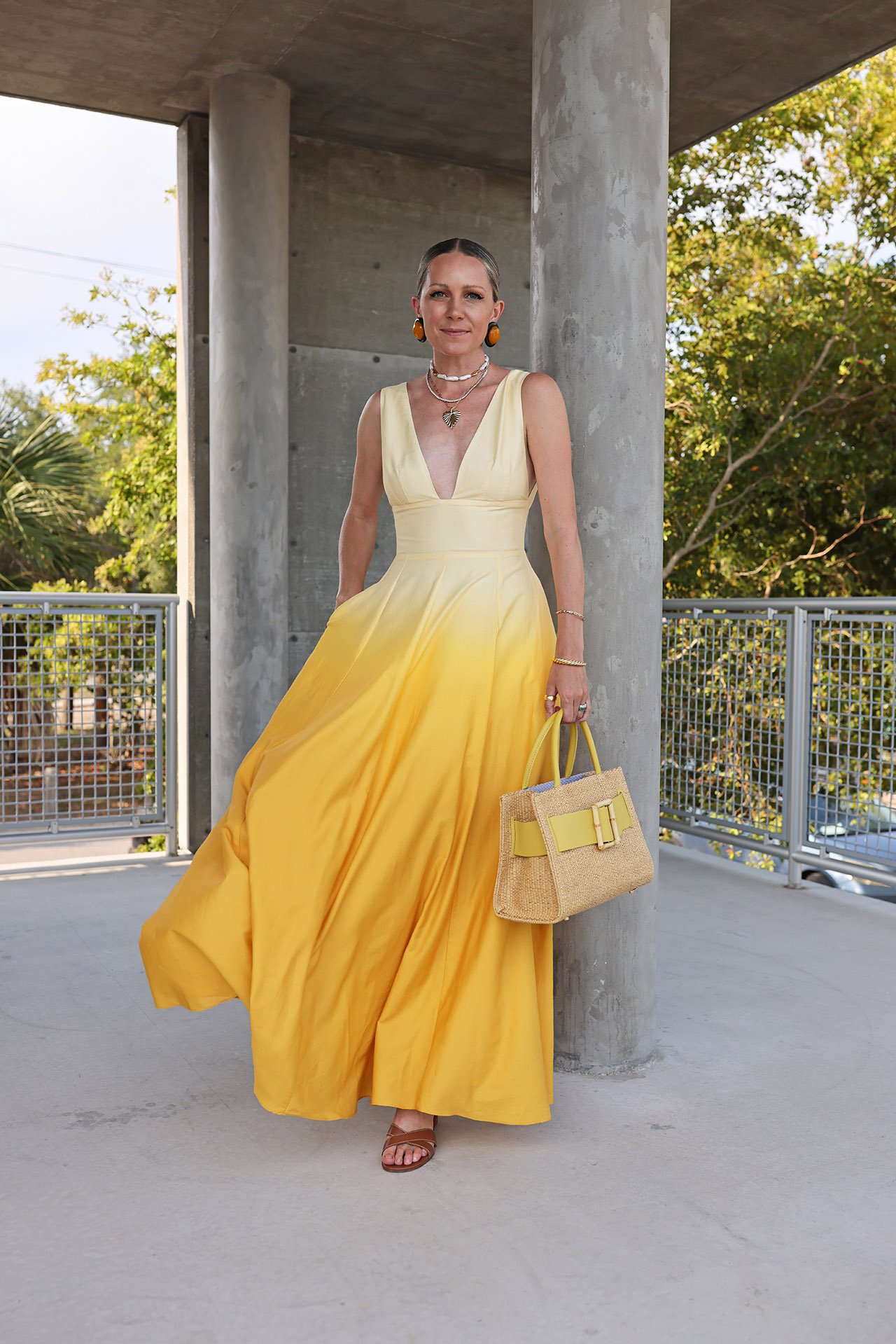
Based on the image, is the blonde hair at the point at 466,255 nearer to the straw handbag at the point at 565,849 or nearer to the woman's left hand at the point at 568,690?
the woman's left hand at the point at 568,690

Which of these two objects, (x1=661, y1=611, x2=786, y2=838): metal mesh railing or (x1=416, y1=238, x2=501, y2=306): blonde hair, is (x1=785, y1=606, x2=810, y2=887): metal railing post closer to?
(x1=661, y1=611, x2=786, y2=838): metal mesh railing

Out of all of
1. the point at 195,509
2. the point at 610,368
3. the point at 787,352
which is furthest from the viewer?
the point at 787,352

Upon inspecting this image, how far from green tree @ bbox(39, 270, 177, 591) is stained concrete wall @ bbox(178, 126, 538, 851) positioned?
8047 millimetres

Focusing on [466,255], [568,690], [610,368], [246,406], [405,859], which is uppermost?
[246,406]

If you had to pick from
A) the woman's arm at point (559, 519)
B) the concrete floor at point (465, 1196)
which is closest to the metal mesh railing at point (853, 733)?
the concrete floor at point (465, 1196)

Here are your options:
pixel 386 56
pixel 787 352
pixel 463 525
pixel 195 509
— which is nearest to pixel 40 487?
pixel 195 509

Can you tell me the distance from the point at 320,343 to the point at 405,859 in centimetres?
383

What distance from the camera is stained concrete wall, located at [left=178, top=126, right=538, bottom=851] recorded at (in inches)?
219

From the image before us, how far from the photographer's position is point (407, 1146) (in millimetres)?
2359

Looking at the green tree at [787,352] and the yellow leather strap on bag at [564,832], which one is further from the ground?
the green tree at [787,352]

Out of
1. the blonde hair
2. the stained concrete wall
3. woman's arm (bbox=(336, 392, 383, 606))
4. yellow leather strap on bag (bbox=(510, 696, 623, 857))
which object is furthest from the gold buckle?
the stained concrete wall

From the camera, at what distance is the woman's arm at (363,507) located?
2.74 m

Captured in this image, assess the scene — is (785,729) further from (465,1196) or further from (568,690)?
(465,1196)

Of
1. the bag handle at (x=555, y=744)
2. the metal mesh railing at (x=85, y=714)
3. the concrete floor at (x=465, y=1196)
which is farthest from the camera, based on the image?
the metal mesh railing at (x=85, y=714)
